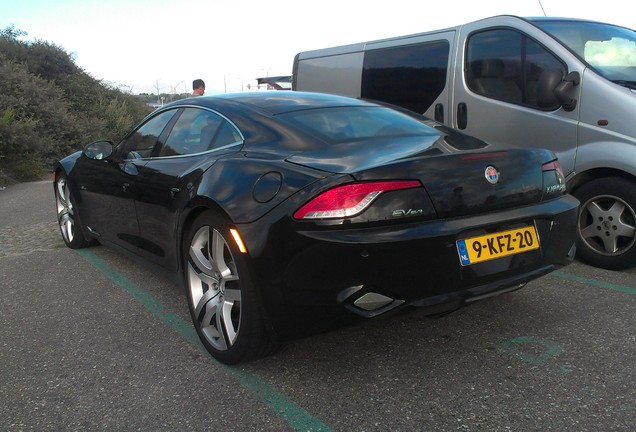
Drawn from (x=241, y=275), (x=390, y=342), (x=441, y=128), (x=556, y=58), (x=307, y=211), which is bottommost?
(x=390, y=342)

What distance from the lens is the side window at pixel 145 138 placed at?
396cm

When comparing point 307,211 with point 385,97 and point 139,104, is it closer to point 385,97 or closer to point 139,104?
point 385,97

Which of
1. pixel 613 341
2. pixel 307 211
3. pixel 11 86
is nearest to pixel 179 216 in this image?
pixel 307 211

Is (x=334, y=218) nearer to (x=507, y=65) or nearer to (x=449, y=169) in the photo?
(x=449, y=169)

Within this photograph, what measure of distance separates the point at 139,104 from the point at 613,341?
76.2 ft

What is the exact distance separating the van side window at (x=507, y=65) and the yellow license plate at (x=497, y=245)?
7.38ft

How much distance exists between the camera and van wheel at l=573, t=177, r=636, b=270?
4.16m

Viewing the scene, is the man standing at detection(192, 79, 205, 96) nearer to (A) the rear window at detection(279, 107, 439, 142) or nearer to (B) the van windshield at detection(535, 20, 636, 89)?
(B) the van windshield at detection(535, 20, 636, 89)

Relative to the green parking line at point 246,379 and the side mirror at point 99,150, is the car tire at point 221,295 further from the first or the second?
the side mirror at point 99,150

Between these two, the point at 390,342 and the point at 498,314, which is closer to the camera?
the point at 390,342

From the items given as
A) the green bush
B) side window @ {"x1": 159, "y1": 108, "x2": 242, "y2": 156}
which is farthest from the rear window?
the green bush

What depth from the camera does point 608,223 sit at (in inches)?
169

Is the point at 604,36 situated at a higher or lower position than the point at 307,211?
higher

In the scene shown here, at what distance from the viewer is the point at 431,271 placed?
2434mm
